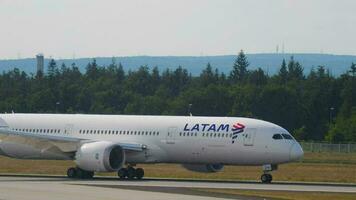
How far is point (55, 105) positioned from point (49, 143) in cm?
8356

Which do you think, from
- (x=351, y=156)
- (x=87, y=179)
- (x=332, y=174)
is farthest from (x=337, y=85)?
(x=87, y=179)

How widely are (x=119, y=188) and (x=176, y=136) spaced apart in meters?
10.2

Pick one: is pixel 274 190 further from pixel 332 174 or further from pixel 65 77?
pixel 65 77

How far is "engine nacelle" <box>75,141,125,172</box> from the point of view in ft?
190

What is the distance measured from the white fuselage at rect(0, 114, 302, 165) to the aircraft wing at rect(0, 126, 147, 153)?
0.47 m

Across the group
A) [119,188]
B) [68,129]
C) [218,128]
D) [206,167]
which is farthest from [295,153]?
[68,129]

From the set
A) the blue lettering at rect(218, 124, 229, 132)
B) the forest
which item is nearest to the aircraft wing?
the blue lettering at rect(218, 124, 229, 132)

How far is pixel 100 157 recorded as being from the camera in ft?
190

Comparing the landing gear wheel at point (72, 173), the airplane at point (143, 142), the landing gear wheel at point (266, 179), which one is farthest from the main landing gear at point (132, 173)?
the landing gear wheel at point (266, 179)

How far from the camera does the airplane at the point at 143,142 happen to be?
188ft

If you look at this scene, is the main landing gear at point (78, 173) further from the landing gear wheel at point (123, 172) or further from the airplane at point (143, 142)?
the landing gear wheel at point (123, 172)

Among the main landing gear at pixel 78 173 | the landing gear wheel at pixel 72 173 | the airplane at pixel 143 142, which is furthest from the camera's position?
the landing gear wheel at pixel 72 173

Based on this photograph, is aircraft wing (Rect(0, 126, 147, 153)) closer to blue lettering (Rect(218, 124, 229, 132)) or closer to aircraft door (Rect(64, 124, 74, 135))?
aircraft door (Rect(64, 124, 74, 135))

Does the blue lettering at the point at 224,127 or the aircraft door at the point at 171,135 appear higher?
the blue lettering at the point at 224,127
